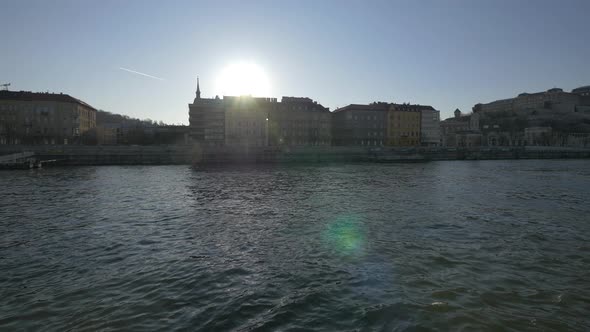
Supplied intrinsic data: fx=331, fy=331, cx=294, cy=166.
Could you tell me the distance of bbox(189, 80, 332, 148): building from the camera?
112 m

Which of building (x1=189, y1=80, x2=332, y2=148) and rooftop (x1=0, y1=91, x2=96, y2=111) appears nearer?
rooftop (x1=0, y1=91, x2=96, y2=111)

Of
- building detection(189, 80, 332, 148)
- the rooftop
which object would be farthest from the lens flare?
the rooftop

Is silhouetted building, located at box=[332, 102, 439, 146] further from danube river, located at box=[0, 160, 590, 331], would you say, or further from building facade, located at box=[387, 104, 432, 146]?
danube river, located at box=[0, 160, 590, 331]

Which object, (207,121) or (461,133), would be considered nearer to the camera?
(207,121)

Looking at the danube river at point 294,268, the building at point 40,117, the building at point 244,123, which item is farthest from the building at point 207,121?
the danube river at point 294,268

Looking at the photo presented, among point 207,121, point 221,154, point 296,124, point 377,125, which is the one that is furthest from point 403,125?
point 221,154

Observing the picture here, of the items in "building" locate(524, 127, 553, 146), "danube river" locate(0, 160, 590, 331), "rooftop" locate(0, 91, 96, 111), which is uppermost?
"rooftop" locate(0, 91, 96, 111)

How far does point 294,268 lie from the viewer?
1074cm

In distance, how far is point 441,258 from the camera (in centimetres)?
1152

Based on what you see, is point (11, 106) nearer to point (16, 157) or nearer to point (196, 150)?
point (16, 157)

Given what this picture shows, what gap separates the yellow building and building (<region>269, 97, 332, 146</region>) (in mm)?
26011

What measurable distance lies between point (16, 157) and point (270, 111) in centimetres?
7172

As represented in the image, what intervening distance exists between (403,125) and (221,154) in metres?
78.5

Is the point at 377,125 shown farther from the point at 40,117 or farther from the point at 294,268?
the point at 294,268
